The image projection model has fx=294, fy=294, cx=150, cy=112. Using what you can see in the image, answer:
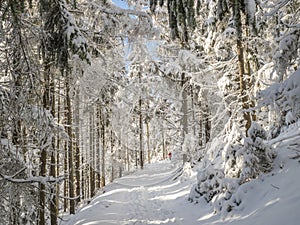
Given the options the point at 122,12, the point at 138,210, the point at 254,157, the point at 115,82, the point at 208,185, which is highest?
the point at 122,12

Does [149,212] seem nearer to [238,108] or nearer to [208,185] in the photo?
[208,185]

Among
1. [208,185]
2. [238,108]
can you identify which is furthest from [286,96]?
[238,108]

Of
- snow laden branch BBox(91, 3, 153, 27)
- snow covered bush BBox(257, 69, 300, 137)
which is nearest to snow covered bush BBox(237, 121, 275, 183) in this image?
snow covered bush BBox(257, 69, 300, 137)

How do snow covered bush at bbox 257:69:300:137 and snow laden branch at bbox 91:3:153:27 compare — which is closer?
snow covered bush at bbox 257:69:300:137

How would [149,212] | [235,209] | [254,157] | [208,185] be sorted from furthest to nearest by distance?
[149,212] → [208,185] → [254,157] → [235,209]

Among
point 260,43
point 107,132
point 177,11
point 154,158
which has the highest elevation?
point 260,43

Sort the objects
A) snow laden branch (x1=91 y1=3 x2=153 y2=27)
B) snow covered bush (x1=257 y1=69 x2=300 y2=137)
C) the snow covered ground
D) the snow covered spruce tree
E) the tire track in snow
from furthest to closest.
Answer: the tire track in snow → snow laden branch (x1=91 y1=3 x2=153 y2=27) → the snow covered spruce tree → the snow covered ground → snow covered bush (x1=257 y1=69 x2=300 y2=137)

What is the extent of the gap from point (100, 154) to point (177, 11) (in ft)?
62.3

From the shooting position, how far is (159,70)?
784 inches

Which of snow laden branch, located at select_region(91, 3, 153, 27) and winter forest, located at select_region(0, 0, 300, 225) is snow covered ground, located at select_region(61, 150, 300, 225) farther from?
snow laden branch, located at select_region(91, 3, 153, 27)

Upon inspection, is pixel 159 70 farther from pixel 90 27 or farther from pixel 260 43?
pixel 90 27

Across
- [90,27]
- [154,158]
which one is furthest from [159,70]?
[154,158]

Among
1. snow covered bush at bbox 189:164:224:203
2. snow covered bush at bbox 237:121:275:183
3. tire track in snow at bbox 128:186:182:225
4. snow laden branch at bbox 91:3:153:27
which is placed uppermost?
snow laden branch at bbox 91:3:153:27

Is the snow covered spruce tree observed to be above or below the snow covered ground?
above
